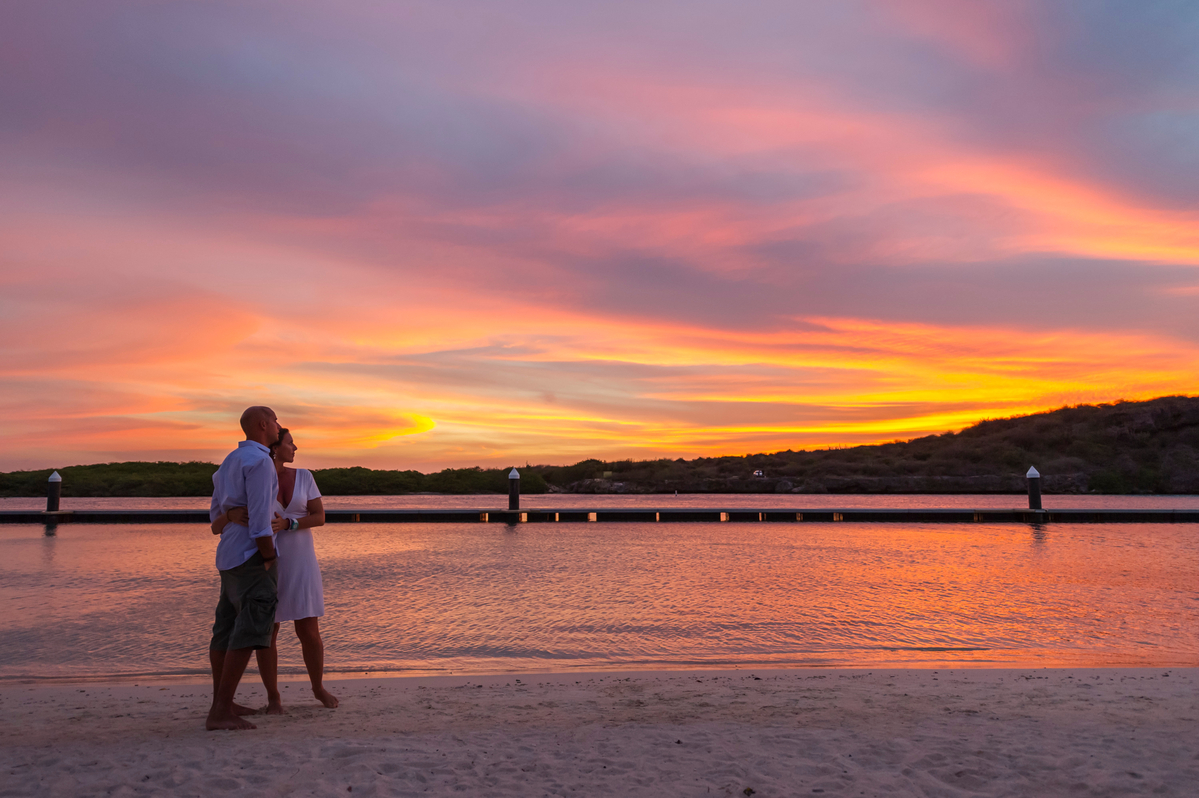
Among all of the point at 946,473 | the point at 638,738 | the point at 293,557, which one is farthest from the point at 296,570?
the point at 946,473

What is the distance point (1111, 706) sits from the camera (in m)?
5.37

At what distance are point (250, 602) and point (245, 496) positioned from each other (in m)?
0.66

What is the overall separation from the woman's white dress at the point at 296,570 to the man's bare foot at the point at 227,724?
0.64 meters

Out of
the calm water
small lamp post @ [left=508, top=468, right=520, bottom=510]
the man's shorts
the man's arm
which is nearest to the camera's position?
the man's arm

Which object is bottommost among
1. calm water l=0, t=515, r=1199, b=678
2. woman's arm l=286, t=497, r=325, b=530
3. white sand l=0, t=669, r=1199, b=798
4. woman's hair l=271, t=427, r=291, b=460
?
calm water l=0, t=515, r=1199, b=678

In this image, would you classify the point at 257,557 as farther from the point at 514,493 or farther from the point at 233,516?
the point at 514,493

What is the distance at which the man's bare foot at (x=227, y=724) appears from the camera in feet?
15.7

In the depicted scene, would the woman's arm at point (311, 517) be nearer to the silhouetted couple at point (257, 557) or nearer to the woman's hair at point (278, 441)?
the silhouetted couple at point (257, 557)

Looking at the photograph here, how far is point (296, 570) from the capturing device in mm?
5121

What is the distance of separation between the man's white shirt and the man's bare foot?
0.98 metres

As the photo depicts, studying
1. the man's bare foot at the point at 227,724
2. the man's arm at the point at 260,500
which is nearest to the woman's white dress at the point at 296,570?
the man's arm at the point at 260,500

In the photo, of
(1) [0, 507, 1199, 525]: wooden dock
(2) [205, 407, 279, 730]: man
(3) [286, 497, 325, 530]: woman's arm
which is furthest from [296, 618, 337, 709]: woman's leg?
(1) [0, 507, 1199, 525]: wooden dock

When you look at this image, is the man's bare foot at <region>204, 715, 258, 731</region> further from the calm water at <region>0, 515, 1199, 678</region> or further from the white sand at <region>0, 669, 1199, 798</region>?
the calm water at <region>0, 515, 1199, 678</region>

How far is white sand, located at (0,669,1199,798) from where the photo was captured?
386 centimetres
